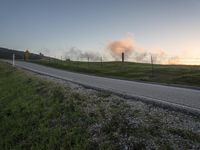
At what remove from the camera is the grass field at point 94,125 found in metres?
6.61

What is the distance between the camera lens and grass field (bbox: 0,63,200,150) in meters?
6.61

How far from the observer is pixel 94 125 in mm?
8047

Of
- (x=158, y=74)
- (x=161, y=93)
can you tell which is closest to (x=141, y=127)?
(x=161, y=93)

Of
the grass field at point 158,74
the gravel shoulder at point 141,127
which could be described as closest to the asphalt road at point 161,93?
the gravel shoulder at point 141,127

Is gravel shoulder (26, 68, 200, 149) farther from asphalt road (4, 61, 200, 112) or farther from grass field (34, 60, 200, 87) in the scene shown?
grass field (34, 60, 200, 87)

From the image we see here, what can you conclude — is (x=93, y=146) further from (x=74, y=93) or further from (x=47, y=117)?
(x=74, y=93)

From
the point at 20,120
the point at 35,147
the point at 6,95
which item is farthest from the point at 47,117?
the point at 6,95

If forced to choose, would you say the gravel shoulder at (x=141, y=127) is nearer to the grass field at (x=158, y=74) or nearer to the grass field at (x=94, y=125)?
the grass field at (x=94, y=125)

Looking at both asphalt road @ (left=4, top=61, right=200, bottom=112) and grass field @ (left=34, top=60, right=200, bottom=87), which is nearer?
asphalt road @ (left=4, top=61, right=200, bottom=112)

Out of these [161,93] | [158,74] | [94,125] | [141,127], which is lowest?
[94,125]

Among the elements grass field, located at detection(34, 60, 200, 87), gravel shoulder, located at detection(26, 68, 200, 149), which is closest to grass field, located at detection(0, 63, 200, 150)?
gravel shoulder, located at detection(26, 68, 200, 149)

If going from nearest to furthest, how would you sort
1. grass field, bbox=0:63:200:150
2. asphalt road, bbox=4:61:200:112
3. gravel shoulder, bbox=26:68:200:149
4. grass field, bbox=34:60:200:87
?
gravel shoulder, bbox=26:68:200:149
grass field, bbox=0:63:200:150
asphalt road, bbox=4:61:200:112
grass field, bbox=34:60:200:87

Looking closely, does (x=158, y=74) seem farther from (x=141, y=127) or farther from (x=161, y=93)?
(x=141, y=127)

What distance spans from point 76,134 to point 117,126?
1.21 meters
